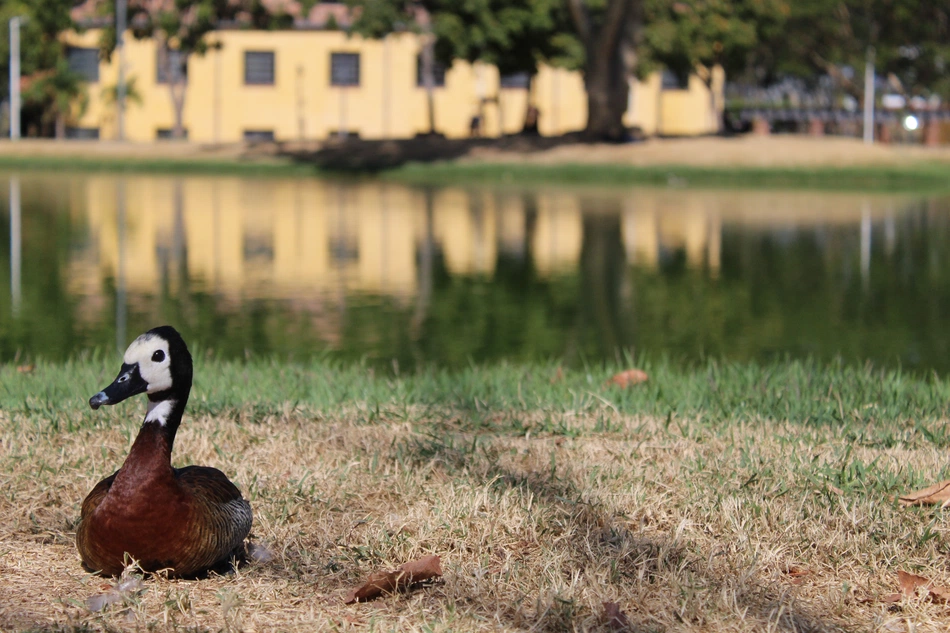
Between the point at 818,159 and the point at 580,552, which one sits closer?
the point at 580,552

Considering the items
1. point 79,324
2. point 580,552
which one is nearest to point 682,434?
point 580,552

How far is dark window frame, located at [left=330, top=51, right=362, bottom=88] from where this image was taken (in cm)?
6253

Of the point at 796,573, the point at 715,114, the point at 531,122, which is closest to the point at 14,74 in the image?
the point at 531,122

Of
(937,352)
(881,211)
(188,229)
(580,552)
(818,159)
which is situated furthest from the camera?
(818,159)

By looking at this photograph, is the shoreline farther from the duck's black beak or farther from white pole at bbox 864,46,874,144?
the duck's black beak

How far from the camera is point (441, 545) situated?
4656mm

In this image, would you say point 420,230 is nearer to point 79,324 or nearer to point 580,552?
point 79,324

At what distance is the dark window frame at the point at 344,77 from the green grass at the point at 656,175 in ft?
91.5

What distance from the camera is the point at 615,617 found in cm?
404

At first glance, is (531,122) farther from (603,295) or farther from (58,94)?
(603,295)

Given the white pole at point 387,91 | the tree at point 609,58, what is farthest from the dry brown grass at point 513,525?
the white pole at point 387,91

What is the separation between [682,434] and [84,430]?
8.15 ft

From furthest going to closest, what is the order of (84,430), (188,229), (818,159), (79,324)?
(818,159)
(188,229)
(79,324)
(84,430)

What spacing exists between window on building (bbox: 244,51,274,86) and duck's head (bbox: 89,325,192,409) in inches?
2360
